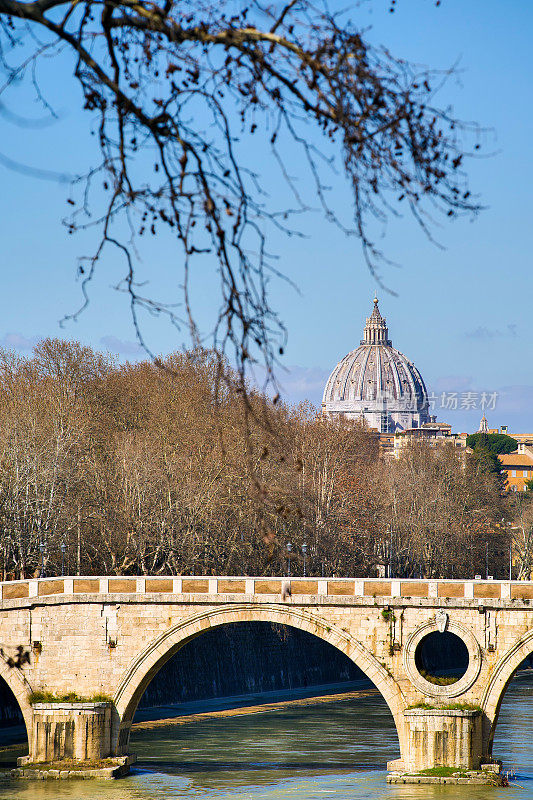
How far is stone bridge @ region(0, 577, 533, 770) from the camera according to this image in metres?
33.1

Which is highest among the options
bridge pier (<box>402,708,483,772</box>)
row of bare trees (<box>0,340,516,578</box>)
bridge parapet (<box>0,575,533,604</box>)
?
row of bare trees (<box>0,340,516,578</box>)

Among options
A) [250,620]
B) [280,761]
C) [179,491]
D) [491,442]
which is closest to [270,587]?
[250,620]

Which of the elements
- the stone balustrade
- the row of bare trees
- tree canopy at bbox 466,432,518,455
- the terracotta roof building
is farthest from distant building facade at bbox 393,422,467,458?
the stone balustrade

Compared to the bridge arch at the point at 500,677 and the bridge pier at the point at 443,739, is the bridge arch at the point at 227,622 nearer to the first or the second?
the bridge pier at the point at 443,739

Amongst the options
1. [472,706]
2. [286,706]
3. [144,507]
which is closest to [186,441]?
[144,507]

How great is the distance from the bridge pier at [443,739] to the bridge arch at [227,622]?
1068 mm

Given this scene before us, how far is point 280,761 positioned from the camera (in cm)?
3519

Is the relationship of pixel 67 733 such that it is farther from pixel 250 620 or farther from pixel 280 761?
pixel 280 761

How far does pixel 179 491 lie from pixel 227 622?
12643mm

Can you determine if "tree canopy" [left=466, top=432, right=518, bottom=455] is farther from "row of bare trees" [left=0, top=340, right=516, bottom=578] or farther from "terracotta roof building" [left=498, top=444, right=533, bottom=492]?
"row of bare trees" [left=0, top=340, right=516, bottom=578]

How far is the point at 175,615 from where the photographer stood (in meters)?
34.9

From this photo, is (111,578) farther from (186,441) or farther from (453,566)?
(453,566)

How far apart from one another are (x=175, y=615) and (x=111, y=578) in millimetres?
1984

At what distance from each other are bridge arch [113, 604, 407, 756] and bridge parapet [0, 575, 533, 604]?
0.53 metres
